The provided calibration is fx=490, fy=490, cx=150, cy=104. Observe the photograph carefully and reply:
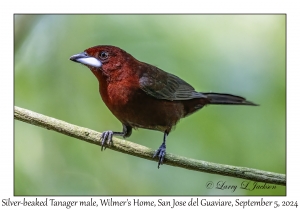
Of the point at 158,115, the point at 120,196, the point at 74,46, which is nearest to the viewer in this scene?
the point at 120,196

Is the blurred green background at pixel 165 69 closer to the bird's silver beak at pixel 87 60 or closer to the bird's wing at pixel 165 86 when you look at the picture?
the bird's wing at pixel 165 86

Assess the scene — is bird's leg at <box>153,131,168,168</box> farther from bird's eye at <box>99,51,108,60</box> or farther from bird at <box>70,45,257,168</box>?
bird's eye at <box>99,51,108,60</box>

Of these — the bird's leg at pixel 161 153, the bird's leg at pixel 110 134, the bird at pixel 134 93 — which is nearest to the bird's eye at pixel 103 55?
the bird at pixel 134 93

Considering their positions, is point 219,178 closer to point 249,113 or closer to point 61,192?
point 249,113

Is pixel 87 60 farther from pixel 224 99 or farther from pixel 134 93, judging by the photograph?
pixel 224 99

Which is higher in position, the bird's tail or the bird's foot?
the bird's tail

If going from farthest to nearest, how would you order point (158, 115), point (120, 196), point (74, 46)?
point (74, 46) < point (158, 115) < point (120, 196)

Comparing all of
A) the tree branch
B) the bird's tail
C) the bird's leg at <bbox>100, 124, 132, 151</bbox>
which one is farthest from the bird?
the tree branch

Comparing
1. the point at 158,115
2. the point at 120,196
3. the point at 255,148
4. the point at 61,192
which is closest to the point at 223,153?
the point at 255,148
